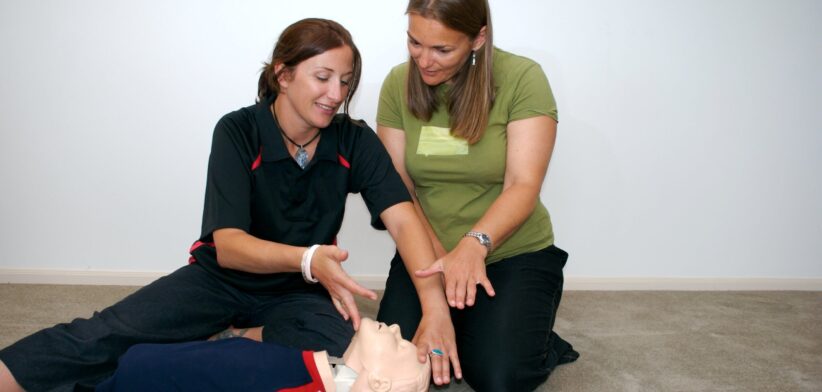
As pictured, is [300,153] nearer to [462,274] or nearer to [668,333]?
[462,274]

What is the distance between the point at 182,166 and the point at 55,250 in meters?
0.61

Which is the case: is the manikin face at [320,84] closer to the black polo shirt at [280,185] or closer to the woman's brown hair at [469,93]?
the black polo shirt at [280,185]

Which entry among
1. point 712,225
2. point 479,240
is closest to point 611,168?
point 712,225

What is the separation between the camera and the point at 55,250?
109 inches

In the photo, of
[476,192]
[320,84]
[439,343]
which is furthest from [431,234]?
[320,84]

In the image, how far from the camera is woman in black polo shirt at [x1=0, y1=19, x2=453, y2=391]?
1488 mm

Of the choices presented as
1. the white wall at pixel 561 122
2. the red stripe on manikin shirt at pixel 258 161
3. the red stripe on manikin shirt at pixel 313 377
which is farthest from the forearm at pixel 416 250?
the white wall at pixel 561 122

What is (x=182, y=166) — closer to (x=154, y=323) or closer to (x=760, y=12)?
(x=154, y=323)

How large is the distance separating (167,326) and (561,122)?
72.0 inches

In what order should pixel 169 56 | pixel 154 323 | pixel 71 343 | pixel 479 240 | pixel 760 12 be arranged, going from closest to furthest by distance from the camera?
pixel 71 343 < pixel 154 323 < pixel 479 240 < pixel 169 56 < pixel 760 12

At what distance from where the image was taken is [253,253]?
5.08 feet

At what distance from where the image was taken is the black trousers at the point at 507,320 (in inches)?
68.3

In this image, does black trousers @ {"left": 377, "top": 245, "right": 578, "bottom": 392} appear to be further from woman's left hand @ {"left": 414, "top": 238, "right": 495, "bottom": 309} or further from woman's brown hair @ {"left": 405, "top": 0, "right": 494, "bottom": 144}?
woman's brown hair @ {"left": 405, "top": 0, "right": 494, "bottom": 144}

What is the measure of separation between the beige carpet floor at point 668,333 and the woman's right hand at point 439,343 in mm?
300
